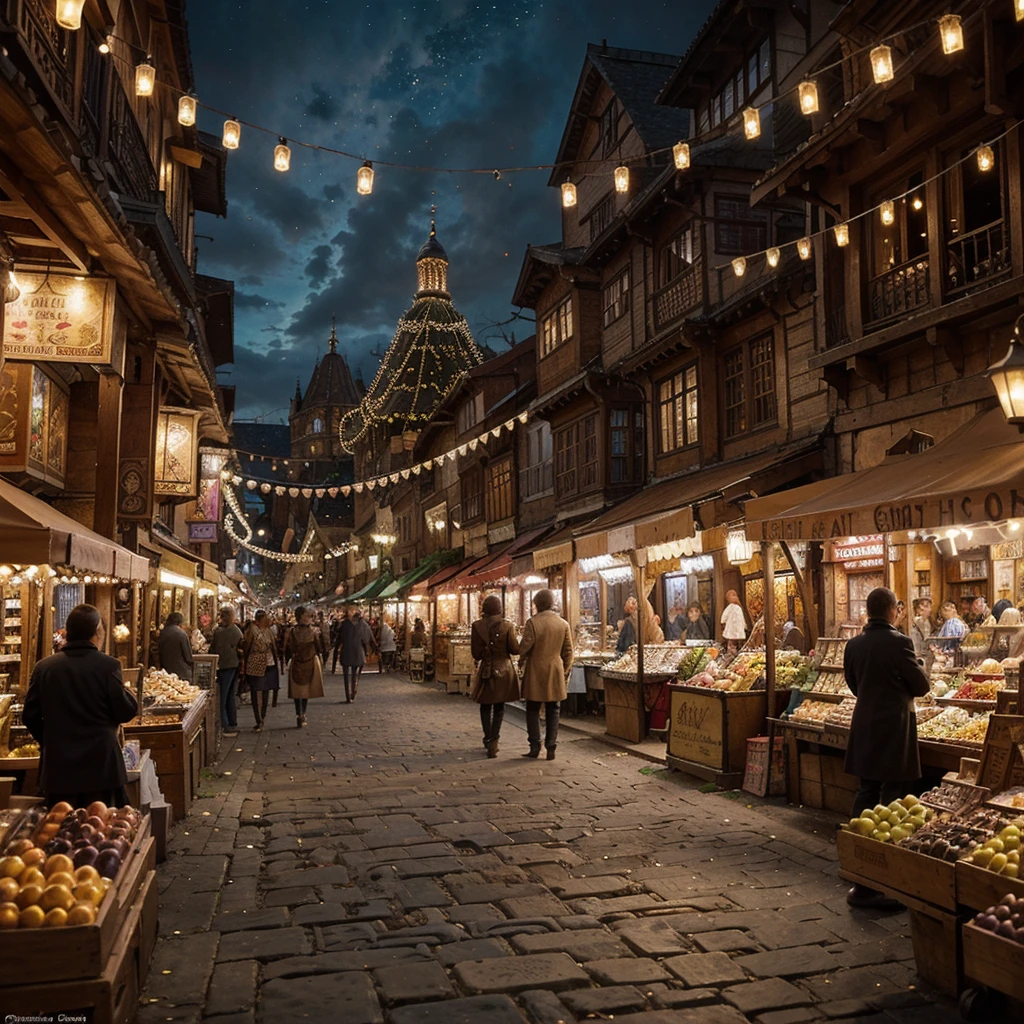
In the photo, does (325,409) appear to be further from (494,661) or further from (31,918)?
(31,918)

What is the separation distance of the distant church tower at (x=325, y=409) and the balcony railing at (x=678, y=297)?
8970cm

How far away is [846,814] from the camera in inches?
344

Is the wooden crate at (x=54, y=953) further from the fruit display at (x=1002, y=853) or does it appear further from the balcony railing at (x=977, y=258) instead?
the balcony railing at (x=977, y=258)

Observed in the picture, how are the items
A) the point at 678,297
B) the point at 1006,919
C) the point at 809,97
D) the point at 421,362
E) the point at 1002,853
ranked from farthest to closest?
the point at 421,362 < the point at 678,297 < the point at 809,97 < the point at 1002,853 < the point at 1006,919

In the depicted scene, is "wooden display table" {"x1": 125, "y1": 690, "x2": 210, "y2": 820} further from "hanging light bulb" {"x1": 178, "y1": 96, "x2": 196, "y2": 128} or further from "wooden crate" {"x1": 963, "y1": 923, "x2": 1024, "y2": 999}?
"wooden crate" {"x1": 963, "y1": 923, "x2": 1024, "y2": 999}

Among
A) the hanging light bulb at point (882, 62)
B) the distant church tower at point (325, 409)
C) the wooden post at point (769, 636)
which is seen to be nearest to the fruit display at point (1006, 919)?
the wooden post at point (769, 636)

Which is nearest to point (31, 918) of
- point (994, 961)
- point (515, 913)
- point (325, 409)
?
point (515, 913)

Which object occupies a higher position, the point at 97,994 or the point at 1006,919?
the point at 1006,919

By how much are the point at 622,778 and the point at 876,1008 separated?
6.54 meters

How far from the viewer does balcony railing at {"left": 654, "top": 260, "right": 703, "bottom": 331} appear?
750 inches

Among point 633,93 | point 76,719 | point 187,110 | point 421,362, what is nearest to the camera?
point 76,719

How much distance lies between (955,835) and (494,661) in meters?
8.19

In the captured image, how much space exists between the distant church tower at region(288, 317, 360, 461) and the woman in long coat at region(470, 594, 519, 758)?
96.9 m

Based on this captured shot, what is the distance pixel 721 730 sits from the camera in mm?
10344
